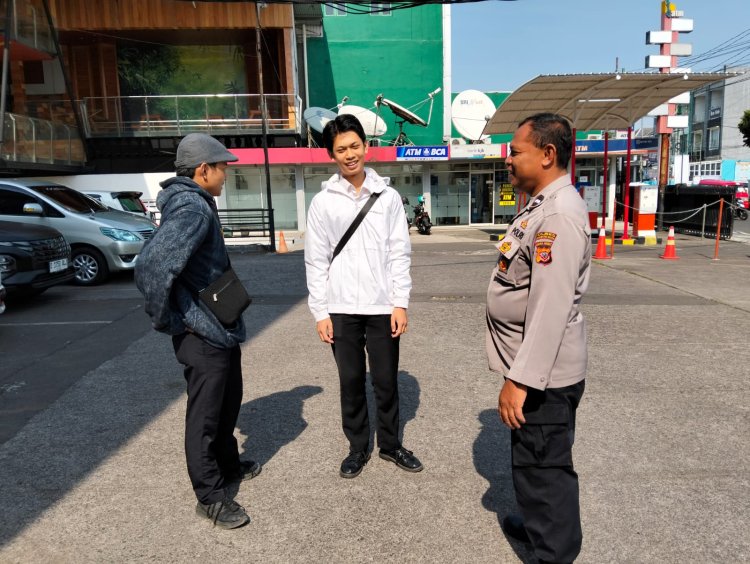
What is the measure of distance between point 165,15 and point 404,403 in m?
22.3

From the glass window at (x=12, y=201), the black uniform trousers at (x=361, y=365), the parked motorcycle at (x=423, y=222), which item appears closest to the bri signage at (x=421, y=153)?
the parked motorcycle at (x=423, y=222)

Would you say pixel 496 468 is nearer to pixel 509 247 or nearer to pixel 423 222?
pixel 509 247

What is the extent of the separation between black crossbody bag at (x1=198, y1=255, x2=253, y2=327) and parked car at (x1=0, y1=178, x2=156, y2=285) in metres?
8.26

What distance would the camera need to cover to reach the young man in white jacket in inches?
125

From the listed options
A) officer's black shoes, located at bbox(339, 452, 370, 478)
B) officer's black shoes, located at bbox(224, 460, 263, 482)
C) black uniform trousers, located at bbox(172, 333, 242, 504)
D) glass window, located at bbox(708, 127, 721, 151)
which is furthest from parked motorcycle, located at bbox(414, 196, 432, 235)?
glass window, located at bbox(708, 127, 721, 151)

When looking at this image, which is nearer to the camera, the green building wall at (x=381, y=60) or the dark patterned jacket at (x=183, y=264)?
the dark patterned jacket at (x=183, y=264)

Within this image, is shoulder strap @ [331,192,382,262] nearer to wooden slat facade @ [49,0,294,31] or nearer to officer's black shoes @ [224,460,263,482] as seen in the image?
officer's black shoes @ [224,460,263,482]

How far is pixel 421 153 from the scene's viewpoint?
2345cm

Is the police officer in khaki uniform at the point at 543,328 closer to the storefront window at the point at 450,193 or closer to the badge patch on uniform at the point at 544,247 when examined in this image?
the badge patch on uniform at the point at 544,247

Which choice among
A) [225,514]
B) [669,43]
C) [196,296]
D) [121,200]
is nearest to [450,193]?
[669,43]

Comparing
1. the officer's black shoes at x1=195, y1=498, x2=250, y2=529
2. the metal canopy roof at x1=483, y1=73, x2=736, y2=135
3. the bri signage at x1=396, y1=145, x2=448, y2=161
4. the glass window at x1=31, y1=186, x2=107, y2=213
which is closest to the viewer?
the officer's black shoes at x1=195, y1=498, x2=250, y2=529

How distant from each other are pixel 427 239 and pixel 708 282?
1107cm

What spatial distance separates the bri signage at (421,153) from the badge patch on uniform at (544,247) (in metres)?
21.8

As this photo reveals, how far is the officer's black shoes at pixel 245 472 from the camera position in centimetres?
331
